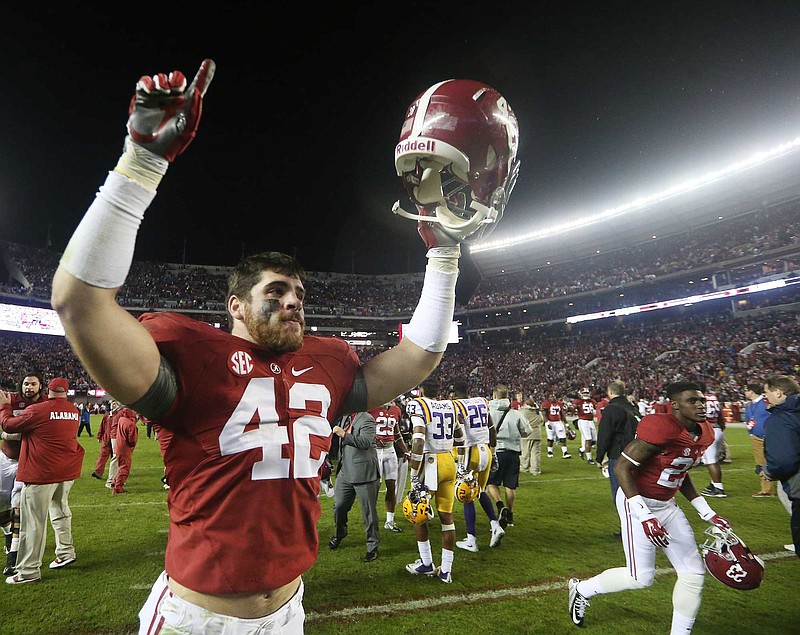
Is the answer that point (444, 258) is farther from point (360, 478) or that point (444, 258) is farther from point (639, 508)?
point (360, 478)

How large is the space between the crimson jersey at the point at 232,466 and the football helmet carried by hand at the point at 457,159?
3.33ft

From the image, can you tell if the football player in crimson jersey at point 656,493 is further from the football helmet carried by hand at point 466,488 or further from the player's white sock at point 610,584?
the football helmet carried by hand at point 466,488

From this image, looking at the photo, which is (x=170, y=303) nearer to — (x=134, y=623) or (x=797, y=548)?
(x=134, y=623)

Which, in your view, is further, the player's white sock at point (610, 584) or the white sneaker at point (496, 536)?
the white sneaker at point (496, 536)

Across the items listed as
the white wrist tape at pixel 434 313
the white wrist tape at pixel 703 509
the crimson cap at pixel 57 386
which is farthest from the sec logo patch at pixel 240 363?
the crimson cap at pixel 57 386

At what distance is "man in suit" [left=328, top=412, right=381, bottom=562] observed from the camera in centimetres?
638

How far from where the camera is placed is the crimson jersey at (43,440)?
5.56 meters

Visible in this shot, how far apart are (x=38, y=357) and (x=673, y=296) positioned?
47.8m

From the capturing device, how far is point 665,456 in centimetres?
424

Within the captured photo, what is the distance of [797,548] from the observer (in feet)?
15.0

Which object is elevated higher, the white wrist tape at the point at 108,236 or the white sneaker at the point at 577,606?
the white wrist tape at the point at 108,236

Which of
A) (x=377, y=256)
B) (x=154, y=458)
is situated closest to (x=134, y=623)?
(x=154, y=458)

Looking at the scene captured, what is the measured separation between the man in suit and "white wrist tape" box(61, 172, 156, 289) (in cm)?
530

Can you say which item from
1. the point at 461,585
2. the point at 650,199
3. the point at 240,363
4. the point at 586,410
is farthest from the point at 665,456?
the point at 650,199
